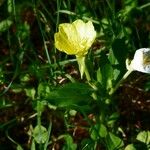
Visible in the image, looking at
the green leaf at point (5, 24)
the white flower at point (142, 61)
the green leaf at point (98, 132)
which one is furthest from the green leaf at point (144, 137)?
the green leaf at point (5, 24)

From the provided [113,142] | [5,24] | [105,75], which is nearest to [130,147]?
[113,142]

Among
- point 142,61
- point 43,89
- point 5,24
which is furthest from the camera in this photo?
point 5,24

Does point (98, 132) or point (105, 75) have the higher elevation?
point (105, 75)

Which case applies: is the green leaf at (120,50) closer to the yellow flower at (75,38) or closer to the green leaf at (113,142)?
the yellow flower at (75,38)

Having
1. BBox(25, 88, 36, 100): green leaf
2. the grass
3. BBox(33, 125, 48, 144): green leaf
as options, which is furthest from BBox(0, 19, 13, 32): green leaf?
BBox(33, 125, 48, 144): green leaf

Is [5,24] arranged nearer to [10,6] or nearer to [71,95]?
[10,6]

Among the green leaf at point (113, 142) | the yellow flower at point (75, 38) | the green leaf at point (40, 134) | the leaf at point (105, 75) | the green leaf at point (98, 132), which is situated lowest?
the green leaf at point (113, 142)
